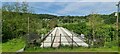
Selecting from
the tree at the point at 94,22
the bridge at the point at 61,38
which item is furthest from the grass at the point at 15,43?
the tree at the point at 94,22

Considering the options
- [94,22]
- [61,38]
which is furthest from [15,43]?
[94,22]

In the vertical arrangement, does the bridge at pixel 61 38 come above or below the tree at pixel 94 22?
below

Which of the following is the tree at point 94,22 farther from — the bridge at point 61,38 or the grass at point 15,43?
the grass at point 15,43

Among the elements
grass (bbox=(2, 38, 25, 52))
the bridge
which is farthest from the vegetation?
the bridge

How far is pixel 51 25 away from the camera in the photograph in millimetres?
5770

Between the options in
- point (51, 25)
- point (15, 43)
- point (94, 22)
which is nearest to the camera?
point (15, 43)

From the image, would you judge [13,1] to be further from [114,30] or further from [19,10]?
[114,30]

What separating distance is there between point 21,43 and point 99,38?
198cm

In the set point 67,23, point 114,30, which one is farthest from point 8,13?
point 114,30

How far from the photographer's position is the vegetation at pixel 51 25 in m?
5.56

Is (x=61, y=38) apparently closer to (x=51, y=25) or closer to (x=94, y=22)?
(x=51, y=25)

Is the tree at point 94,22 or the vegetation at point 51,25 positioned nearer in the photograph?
the vegetation at point 51,25

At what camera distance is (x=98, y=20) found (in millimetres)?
5863

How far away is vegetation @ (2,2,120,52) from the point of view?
5563 millimetres
